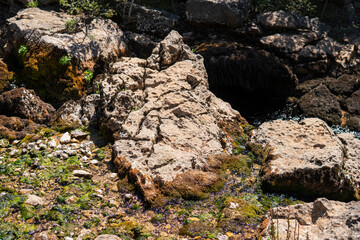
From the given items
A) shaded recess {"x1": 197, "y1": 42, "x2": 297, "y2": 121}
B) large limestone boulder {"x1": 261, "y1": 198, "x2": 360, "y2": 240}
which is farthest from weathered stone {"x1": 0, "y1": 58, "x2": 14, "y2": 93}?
large limestone boulder {"x1": 261, "y1": 198, "x2": 360, "y2": 240}

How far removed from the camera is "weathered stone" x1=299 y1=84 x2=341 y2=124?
440 inches

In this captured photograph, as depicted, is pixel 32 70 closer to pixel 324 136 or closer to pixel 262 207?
pixel 262 207

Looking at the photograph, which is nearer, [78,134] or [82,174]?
[82,174]

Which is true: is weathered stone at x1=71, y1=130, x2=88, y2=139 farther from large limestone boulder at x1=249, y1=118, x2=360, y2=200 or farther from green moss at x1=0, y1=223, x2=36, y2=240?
large limestone boulder at x1=249, y1=118, x2=360, y2=200

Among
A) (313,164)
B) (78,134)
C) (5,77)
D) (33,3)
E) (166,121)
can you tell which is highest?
(33,3)

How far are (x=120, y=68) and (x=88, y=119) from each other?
190 centimetres

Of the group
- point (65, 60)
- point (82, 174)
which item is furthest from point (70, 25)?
point (82, 174)

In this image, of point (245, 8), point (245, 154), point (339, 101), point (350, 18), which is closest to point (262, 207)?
point (245, 154)

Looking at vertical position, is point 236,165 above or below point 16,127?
below

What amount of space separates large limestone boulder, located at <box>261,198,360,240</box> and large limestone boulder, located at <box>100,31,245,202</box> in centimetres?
188

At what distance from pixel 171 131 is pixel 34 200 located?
3.54 metres

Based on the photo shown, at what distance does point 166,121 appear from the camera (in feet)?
25.7

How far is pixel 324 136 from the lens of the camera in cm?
782

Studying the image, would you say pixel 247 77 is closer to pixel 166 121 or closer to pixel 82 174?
pixel 166 121
